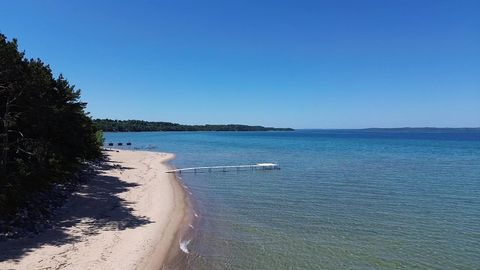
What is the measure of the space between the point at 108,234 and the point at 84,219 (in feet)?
9.04

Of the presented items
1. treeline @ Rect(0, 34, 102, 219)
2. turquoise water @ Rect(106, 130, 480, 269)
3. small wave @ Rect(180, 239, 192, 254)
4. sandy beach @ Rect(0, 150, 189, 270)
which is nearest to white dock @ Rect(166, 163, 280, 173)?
turquoise water @ Rect(106, 130, 480, 269)

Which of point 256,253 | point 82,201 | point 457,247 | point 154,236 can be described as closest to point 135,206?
point 82,201

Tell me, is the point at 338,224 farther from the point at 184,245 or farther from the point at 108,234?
the point at 108,234

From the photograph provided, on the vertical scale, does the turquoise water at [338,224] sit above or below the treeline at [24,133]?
below

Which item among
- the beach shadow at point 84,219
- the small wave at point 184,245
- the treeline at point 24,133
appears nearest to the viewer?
the beach shadow at point 84,219

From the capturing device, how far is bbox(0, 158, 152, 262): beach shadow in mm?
13281

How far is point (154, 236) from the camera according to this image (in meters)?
16.1

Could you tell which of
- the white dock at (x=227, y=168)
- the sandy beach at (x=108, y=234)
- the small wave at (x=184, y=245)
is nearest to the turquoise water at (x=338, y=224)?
the small wave at (x=184, y=245)

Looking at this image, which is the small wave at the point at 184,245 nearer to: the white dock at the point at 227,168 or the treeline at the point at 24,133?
the treeline at the point at 24,133

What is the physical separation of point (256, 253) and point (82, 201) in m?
11.5

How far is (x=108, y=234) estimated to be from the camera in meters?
15.5

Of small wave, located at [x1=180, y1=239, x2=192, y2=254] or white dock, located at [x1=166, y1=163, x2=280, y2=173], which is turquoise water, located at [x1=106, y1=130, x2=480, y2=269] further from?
white dock, located at [x1=166, y1=163, x2=280, y2=173]

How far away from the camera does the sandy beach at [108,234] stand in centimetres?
1241

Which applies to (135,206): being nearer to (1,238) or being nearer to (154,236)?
(154,236)
